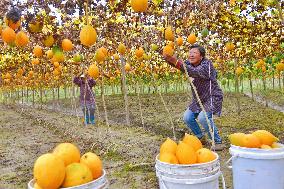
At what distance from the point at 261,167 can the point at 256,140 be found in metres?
0.22

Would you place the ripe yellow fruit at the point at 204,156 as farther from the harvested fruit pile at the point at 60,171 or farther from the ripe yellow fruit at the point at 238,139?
the harvested fruit pile at the point at 60,171

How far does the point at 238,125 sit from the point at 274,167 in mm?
6459

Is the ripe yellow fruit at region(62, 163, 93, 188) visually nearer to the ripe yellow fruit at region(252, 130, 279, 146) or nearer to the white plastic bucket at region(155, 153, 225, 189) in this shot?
the white plastic bucket at region(155, 153, 225, 189)

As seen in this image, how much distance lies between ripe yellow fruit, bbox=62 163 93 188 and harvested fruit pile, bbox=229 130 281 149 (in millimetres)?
1382

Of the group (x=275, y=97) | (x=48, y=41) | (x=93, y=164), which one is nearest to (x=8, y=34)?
(x=48, y=41)

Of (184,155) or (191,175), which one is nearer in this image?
(191,175)

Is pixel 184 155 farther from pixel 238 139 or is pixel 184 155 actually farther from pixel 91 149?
pixel 91 149

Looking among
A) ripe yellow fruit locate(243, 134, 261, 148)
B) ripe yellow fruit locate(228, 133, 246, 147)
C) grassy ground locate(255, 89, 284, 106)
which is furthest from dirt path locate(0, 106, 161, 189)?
grassy ground locate(255, 89, 284, 106)

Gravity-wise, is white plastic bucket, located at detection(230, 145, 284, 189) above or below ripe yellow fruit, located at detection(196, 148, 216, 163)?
below

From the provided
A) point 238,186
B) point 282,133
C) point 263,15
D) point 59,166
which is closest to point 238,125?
point 282,133

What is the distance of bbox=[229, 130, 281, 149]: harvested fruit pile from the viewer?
2.79 meters

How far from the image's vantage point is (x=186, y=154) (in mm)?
2402

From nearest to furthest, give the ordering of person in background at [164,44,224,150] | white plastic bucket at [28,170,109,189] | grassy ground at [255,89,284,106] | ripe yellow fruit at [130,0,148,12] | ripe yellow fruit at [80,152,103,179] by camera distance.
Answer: white plastic bucket at [28,170,109,189] < ripe yellow fruit at [80,152,103,179] < ripe yellow fruit at [130,0,148,12] < person in background at [164,44,224,150] < grassy ground at [255,89,284,106]

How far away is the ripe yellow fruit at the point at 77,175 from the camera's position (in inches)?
74.6
